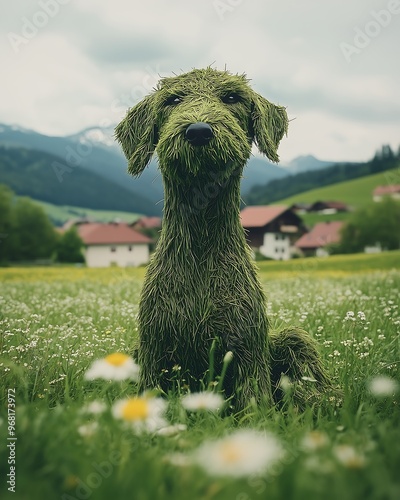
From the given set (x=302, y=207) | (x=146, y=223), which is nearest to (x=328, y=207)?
(x=302, y=207)

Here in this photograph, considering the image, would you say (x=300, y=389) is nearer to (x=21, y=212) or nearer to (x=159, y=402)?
(x=159, y=402)

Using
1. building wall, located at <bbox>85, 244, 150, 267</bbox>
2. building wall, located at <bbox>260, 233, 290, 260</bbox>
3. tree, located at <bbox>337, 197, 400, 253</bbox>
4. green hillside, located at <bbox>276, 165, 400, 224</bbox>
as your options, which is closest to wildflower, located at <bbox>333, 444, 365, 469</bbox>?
tree, located at <bbox>337, 197, 400, 253</bbox>

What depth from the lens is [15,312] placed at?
6.92 metres

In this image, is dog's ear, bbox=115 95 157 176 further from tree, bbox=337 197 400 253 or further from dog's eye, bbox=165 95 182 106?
tree, bbox=337 197 400 253

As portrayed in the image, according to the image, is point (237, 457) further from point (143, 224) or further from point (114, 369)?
point (143, 224)

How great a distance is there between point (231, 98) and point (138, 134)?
79cm

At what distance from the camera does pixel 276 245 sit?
45812 millimetres

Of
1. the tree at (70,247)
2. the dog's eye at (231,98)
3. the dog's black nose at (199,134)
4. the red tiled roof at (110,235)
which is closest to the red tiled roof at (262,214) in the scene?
the red tiled roof at (110,235)

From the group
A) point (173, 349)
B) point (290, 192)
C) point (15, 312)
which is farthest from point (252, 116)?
point (290, 192)

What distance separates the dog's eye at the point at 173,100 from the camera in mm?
3945

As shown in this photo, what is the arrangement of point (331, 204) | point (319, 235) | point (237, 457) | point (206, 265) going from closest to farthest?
point (237, 457) < point (206, 265) < point (319, 235) < point (331, 204)

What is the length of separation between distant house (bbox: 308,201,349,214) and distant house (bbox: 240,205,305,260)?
1628 centimetres

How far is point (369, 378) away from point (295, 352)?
592 mm

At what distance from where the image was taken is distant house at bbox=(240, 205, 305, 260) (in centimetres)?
4256
